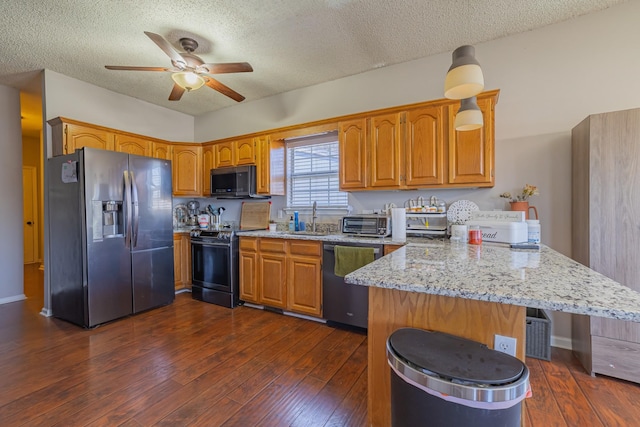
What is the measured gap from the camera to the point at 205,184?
14.3ft

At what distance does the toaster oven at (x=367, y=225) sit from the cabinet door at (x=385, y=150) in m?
0.35

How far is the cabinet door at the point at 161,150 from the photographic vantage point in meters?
4.06

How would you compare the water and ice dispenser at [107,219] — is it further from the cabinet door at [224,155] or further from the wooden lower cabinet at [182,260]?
the cabinet door at [224,155]

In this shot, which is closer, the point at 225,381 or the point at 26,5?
the point at 225,381

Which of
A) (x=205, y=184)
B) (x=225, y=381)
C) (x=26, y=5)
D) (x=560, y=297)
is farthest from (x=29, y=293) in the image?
(x=560, y=297)

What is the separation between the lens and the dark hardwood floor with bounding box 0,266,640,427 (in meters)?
1.65

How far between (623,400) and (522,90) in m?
2.50

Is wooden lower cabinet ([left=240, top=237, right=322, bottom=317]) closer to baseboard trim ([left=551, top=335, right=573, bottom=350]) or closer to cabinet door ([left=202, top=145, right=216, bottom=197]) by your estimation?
cabinet door ([left=202, top=145, right=216, bottom=197])

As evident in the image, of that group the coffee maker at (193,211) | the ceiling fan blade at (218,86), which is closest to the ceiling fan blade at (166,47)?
the ceiling fan blade at (218,86)

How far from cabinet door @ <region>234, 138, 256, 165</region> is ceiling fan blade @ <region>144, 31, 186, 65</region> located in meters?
1.60

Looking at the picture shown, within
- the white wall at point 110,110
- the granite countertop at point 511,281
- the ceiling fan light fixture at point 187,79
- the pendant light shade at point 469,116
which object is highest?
the white wall at point 110,110

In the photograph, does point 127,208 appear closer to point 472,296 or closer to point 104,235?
point 104,235

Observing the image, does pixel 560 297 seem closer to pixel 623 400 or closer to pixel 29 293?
pixel 623 400

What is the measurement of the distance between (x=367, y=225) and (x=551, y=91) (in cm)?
207
